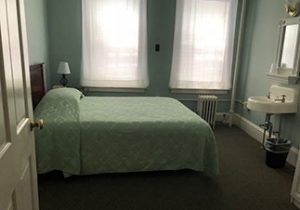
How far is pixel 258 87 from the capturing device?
12.6ft

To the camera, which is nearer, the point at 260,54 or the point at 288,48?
the point at 288,48

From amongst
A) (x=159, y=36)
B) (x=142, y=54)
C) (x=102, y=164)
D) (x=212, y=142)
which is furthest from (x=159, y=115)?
(x=159, y=36)

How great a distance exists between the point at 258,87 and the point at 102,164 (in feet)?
9.14

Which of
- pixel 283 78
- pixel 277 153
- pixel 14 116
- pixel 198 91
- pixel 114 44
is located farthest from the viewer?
pixel 198 91

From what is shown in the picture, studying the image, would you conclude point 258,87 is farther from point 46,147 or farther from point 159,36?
point 46,147

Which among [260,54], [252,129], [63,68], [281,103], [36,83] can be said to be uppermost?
[260,54]

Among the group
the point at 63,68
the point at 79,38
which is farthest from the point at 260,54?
the point at 63,68

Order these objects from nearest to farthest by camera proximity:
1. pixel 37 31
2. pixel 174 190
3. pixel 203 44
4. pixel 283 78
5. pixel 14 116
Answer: pixel 14 116 < pixel 174 190 < pixel 283 78 < pixel 37 31 < pixel 203 44

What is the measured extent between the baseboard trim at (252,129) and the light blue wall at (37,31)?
11.2 feet

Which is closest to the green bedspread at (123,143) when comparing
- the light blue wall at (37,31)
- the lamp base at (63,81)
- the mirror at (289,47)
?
the light blue wall at (37,31)

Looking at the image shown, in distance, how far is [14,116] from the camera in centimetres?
97

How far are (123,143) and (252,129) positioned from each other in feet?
8.12

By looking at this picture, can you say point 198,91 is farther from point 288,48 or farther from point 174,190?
point 174,190

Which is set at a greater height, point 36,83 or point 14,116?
point 14,116
